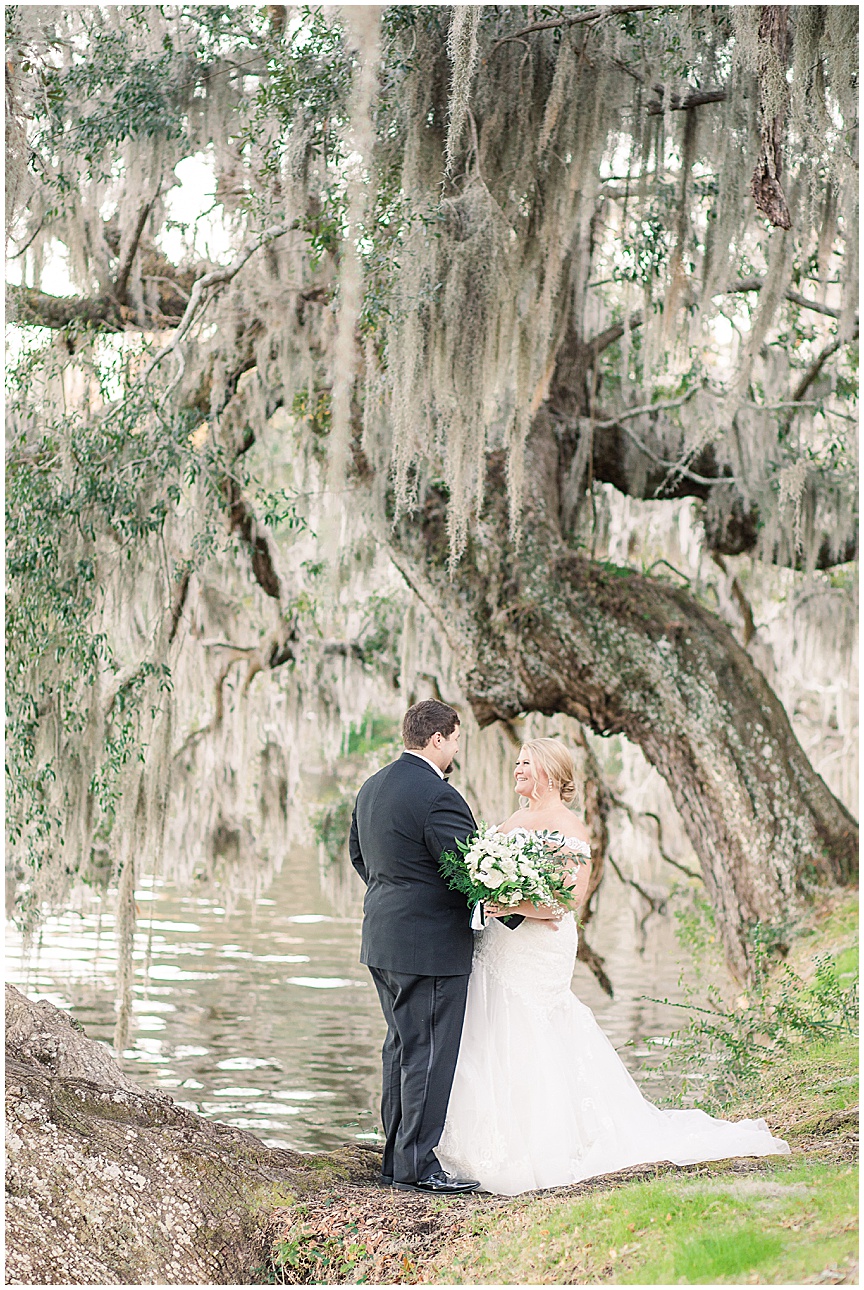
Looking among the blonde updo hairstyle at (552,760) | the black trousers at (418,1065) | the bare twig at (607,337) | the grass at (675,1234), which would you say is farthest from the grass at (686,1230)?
the bare twig at (607,337)

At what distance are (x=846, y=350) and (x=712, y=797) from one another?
10.5 ft

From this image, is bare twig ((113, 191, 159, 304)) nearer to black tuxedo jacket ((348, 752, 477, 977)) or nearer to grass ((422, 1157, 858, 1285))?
black tuxedo jacket ((348, 752, 477, 977))

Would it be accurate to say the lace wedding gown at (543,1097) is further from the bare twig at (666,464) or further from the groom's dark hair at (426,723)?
the bare twig at (666,464)

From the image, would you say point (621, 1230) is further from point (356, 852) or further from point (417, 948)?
point (356, 852)

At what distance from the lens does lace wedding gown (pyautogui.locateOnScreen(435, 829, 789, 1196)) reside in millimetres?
3969

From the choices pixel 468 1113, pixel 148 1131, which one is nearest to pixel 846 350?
pixel 468 1113

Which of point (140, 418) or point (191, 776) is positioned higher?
point (140, 418)

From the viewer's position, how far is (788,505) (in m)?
8.49

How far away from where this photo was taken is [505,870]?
385 centimetres

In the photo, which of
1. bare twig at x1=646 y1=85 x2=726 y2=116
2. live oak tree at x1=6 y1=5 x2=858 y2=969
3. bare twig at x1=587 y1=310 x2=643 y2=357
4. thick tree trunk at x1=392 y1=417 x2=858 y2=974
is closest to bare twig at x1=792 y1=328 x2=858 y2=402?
live oak tree at x1=6 y1=5 x2=858 y2=969

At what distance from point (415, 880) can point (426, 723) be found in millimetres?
532

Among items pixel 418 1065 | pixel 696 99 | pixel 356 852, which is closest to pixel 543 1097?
pixel 418 1065

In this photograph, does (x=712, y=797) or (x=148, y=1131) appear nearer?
(x=148, y=1131)

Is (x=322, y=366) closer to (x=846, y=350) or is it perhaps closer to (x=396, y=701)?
(x=846, y=350)
